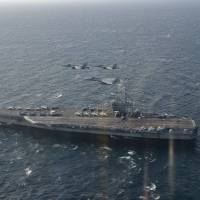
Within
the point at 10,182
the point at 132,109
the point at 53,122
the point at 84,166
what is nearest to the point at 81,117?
the point at 53,122

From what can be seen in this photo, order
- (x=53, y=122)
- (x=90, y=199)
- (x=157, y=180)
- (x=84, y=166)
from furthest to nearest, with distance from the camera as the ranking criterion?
(x=53, y=122), (x=84, y=166), (x=157, y=180), (x=90, y=199)

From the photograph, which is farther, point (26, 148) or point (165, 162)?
point (26, 148)

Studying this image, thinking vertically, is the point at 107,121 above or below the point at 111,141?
above

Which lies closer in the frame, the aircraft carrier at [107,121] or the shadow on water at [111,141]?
the shadow on water at [111,141]

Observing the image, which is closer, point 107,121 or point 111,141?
point 111,141

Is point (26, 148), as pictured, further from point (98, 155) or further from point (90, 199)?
point (90, 199)

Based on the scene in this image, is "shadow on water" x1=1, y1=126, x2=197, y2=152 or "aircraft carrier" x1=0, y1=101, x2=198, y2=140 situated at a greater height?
"aircraft carrier" x1=0, y1=101, x2=198, y2=140

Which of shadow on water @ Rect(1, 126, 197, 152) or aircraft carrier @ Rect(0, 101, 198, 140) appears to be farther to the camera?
aircraft carrier @ Rect(0, 101, 198, 140)

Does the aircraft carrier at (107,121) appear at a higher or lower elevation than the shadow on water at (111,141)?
higher
